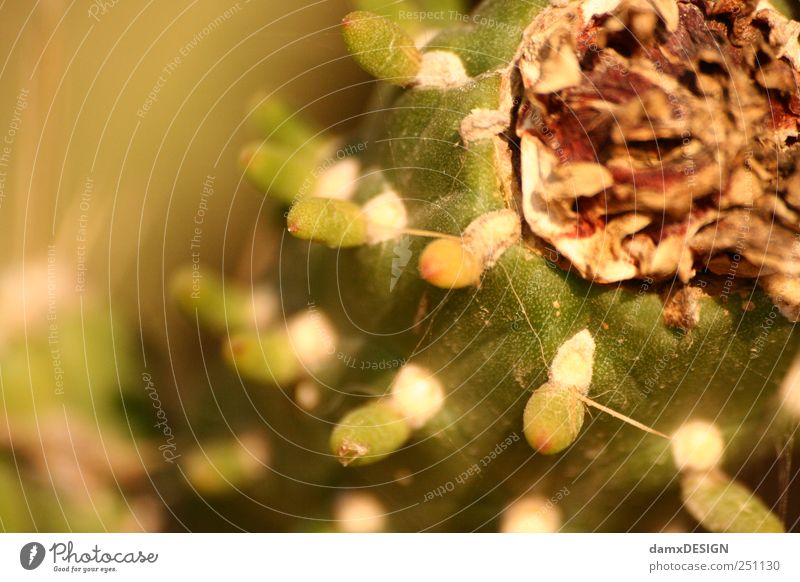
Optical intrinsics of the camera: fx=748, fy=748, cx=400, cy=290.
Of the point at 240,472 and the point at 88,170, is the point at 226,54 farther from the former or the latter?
the point at 240,472

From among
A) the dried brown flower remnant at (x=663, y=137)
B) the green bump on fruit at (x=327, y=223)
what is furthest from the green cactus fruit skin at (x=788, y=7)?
the green bump on fruit at (x=327, y=223)

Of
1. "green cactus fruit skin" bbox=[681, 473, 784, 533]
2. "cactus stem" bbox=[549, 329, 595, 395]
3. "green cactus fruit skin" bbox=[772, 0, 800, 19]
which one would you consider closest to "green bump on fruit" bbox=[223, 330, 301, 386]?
"cactus stem" bbox=[549, 329, 595, 395]

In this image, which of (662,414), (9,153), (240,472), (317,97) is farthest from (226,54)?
(662,414)

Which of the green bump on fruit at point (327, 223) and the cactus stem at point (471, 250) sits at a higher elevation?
the green bump on fruit at point (327, 223)

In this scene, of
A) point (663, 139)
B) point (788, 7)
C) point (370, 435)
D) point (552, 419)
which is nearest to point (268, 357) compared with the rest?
point (370, 435)

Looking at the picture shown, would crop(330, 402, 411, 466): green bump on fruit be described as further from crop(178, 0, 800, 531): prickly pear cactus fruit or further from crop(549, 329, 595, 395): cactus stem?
crop(549, 329, 595, 395): cactus stem

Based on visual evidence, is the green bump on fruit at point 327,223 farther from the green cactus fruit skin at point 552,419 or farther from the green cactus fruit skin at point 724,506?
the green cactus fruit skin at point 724,506

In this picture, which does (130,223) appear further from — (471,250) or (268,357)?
(471,250)
